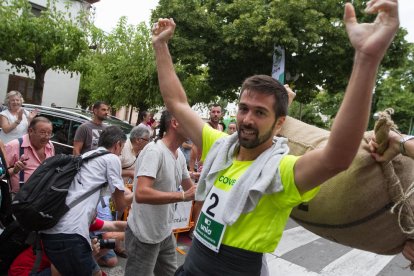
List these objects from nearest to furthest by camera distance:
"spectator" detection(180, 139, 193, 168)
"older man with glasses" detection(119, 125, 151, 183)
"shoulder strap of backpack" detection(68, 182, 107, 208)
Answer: "shoulder strap of backpack" detection(68, 182, 107, 208)
"older man with glasses" detection(119, 125, 151, 183)
"spectator" detection(180, 139, 193, 168)

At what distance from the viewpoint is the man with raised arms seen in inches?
56.1

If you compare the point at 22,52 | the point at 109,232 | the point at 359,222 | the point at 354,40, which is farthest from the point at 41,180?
the point at 22,52

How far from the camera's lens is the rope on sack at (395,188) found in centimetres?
172

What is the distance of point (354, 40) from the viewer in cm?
139

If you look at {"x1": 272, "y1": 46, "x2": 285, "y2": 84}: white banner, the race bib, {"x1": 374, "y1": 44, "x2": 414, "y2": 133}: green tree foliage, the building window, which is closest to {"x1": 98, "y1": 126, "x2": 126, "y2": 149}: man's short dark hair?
the race bib

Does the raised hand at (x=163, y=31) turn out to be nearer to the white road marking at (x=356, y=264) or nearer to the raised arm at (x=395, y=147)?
the raised arm at (x=395, y=147)

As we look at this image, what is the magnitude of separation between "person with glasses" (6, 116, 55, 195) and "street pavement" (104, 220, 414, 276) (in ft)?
4.61

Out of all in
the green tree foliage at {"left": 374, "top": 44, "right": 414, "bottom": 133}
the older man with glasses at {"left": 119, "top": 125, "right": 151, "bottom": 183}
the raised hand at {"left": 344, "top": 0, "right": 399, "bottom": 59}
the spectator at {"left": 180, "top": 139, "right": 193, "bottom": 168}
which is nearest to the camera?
the raised hand at {"left": 344, "top": 0, "right": 399, "bottom": 59}

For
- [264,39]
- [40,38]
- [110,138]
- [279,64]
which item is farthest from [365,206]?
[40,38]

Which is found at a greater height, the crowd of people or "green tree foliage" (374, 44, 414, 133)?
"green tree foliage" (374, 44, 414, 133)

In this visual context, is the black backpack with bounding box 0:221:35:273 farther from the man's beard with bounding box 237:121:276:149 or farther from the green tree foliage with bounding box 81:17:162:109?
the green tree foliage with bounding box 81:17:162:109

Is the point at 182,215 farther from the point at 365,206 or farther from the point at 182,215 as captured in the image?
the point at 365,206

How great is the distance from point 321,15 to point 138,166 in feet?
37.7

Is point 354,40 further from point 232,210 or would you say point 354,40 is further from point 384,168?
point 232,210
